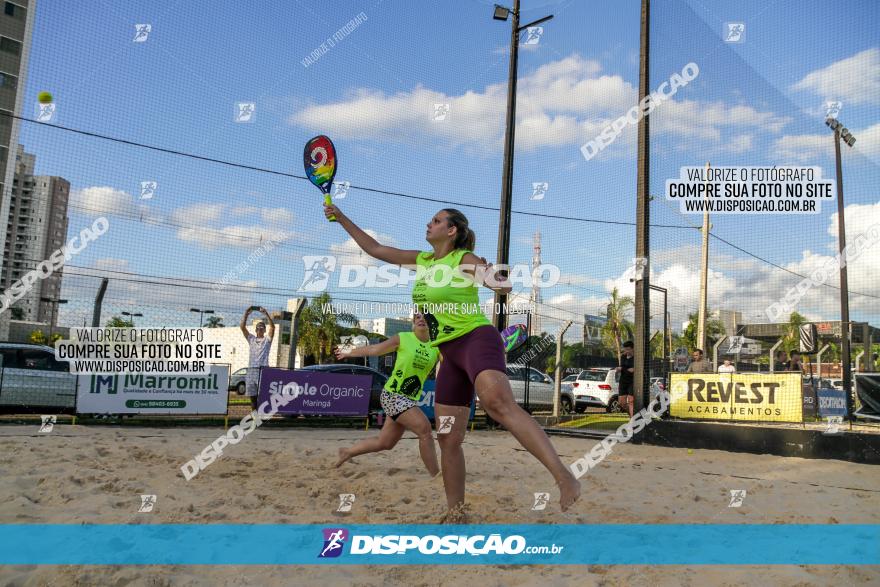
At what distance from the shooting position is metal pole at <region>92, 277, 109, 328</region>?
30.1 ft

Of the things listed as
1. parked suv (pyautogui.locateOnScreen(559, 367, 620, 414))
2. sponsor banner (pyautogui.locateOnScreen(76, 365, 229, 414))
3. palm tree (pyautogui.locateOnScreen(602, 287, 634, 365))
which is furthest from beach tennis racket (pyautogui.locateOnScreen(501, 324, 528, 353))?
palm tree (pyautogui.locateOnScreen(602, 287, 634, 365))

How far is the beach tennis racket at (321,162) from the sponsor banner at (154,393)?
5907 millimetres

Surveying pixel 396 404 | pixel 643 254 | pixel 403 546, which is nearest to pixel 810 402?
Result: pixel 643 254

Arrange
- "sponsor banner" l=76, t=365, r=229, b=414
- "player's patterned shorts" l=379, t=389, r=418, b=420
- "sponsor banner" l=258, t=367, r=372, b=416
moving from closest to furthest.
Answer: "player's patterned shorts" l=379, t=389, r=418, b=420 < "sponsor banner" l=76, t=365, r=229, b=414 < "sponsor banner" l=258, t=367, r=372, b=416

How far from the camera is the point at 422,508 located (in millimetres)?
3859

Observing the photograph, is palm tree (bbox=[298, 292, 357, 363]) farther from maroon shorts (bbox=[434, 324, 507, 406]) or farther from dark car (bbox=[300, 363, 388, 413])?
maroon shorts (bbox=[434, 324, 507, 406])

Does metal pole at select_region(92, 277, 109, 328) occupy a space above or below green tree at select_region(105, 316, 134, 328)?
above

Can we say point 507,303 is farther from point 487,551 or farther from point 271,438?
point 487,551

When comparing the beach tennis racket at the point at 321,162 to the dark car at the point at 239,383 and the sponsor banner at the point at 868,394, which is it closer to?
the sponsor banner at the point at 868,394

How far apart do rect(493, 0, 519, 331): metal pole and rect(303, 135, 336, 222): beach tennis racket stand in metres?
6.98

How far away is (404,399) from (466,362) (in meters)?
1.99

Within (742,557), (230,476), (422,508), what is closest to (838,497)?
(742,557)

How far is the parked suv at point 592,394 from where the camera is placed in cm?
1909

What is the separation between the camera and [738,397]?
9328mm
